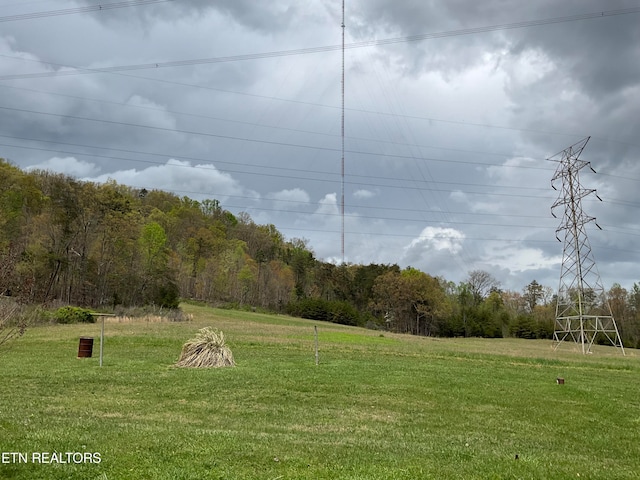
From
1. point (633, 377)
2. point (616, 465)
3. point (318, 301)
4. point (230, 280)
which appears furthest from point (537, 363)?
point (230, 280)

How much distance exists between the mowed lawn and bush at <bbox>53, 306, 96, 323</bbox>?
23.5 m

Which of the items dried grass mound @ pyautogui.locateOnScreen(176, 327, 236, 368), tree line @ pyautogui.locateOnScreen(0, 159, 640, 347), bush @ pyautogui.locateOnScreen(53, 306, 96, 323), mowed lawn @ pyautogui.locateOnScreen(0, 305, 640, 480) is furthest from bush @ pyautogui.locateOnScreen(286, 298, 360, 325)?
Answer: dried grass mound @ pyautogui.locateOnScreen(176, 327, 236, 368)

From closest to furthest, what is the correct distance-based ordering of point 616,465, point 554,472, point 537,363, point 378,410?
point 554,472
point 616,465
point 378,410
point 537,363

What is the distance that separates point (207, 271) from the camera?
89562 mm

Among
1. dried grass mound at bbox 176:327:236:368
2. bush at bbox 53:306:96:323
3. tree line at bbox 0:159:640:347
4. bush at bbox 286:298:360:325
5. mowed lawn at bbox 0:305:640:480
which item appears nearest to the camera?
mowed lawn at bbox 0:305:640:480

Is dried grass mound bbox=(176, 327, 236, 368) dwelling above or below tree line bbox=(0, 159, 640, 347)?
below

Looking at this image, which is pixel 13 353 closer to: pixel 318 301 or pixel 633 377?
pixel 633 377

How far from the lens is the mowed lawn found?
6.27m

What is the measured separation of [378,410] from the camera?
12250 millimetres

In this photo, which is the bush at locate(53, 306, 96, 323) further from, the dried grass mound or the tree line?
the dried grass mound

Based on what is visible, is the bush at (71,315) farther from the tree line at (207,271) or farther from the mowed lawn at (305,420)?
the mowed lawn at (305,420)

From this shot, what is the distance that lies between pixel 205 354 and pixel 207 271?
237 ft

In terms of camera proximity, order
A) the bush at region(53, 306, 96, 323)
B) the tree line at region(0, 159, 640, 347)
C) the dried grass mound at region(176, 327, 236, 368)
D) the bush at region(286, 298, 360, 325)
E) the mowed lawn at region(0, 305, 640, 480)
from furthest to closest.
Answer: the bush at region(286, 298, 360, 325) < the tree line at region(0, 159, 640, 347) < the bush at region(53, 306, 96, 323) < the dried grass mound at region(176, 327, 236, 368) < the mowed lawn at region(0, 305, 640, 480)

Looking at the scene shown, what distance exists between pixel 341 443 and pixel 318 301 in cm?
8297
